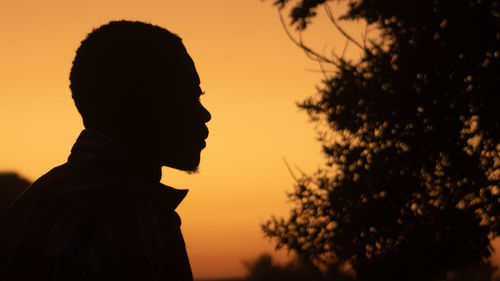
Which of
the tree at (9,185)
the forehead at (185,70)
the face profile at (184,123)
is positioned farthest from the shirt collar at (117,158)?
the tree at (9,185)

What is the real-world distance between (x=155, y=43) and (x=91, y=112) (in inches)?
15.0

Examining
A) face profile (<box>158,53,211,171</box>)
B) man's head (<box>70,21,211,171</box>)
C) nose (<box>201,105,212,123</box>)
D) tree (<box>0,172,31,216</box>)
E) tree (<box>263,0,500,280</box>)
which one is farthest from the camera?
tree (<box>0,172,31,216</box>)

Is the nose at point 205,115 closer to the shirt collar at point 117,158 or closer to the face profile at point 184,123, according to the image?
the face profile at point 184,123

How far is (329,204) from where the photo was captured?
50.2ft

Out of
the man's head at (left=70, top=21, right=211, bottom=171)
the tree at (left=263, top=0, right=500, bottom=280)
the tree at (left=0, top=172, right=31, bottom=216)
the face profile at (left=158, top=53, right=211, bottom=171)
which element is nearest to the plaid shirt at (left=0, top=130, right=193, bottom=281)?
the man's head at (left=70, top=21, right=211, bottom=171)

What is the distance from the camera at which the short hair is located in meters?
2.21

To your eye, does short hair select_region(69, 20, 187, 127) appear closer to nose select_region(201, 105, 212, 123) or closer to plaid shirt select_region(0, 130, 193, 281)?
nose select_region(201, 105, 212, 123)

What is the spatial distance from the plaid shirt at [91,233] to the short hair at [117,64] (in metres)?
0.42

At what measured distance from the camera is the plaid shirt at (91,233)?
64.4 inches

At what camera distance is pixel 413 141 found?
13555 mm

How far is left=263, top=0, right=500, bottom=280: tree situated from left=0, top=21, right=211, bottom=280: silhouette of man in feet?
36.4

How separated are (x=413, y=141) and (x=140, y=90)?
39.7 ft

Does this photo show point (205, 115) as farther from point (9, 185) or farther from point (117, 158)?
point (9, 185)

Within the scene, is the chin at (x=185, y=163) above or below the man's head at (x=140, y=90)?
below
